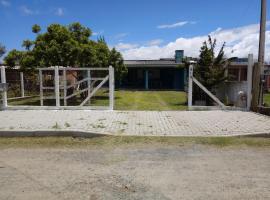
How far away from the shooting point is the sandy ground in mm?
4031

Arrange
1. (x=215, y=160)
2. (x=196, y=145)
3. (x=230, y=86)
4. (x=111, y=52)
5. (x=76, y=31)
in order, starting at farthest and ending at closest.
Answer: (x=111, y=52) < (x=76, y=31) < (x=230, y=86) < (x=196, y=145) < (x=215, y=160)

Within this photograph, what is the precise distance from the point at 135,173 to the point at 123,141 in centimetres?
228

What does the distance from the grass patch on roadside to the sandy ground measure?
0.37 m

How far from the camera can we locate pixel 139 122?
934 centimetres

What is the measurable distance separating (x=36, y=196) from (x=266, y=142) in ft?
18.1

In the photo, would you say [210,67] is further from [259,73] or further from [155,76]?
[155,76]

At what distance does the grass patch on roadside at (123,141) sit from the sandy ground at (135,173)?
0.37 m

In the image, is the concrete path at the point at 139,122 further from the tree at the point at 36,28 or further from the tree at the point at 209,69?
the tree at the point at 36,28

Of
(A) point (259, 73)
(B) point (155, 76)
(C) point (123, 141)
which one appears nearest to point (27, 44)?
(C) point (123, 141)

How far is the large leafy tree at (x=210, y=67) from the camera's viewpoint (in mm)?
13297

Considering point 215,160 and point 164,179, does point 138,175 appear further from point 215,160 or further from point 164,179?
point 215,160

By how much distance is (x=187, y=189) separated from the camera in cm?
417

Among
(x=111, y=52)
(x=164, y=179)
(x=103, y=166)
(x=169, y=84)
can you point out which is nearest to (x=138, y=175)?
(x=164, y=179)

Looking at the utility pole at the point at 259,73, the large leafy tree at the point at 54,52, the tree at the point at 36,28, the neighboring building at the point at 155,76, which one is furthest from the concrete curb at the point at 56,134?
the neighboring building at the point at 155,76
